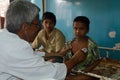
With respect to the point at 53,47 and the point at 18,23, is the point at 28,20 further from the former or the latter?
the point at 53,47

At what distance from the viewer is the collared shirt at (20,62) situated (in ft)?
4.28

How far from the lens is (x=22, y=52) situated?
1316mm

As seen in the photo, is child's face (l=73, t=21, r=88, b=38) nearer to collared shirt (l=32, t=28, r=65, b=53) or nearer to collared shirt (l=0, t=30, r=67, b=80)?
collared shirt (l=32, t=28, r=65, b=53)

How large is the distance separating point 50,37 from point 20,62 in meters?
2.06

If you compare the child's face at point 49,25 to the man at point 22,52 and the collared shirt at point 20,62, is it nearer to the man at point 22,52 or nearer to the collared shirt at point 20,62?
the man at point 22,52

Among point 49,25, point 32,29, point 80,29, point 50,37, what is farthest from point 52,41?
point 32,29

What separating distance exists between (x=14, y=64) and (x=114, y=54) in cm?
244

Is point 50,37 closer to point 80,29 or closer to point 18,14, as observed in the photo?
point 80,29

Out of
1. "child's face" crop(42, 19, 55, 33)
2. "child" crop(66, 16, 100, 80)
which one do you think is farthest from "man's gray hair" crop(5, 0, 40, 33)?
"child's face" crop(42, 19, 55, 33)

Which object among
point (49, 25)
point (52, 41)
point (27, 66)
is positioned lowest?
point (52, 41)

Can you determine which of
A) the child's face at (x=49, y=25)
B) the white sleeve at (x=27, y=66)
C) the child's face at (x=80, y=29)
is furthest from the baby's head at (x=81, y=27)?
the white sleeve at (x=27, y=66)

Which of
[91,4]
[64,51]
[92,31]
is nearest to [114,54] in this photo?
[92,31]

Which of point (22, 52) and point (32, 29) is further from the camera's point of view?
point (32, 29)

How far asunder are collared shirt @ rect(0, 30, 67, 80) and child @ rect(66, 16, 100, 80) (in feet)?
3.52
